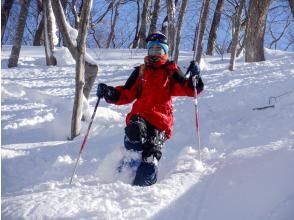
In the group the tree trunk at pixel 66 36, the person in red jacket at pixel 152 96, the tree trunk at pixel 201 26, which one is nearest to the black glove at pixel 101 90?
the person in red jacket at pixel 152 96

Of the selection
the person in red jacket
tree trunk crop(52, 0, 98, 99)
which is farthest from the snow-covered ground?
tree trunk crop(52, 0, 98, 99)

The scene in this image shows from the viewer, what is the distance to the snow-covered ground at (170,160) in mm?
3236

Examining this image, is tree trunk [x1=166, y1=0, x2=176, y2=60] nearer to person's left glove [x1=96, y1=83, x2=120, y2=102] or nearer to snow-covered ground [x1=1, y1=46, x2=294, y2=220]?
snow-covered ground [x1=1, y1=46, x2=294, y2=220]

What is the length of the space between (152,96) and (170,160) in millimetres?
785

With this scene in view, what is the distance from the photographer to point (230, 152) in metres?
4.80

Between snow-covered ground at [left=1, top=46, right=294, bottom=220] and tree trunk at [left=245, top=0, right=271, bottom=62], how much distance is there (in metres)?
3.10

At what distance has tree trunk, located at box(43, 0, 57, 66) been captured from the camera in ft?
37.4

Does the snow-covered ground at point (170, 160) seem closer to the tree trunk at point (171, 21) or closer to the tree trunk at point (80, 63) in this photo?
the tree trunk at point (80, 63)

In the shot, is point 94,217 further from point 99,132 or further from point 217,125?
point 217,125

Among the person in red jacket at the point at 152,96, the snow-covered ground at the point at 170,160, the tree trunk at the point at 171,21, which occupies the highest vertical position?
the tree trunk at the point at 171,21

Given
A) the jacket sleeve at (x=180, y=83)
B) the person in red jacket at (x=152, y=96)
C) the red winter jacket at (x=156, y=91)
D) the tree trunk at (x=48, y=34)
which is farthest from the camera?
the tree trunk at (x=48, y=34)

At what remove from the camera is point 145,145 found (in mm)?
4262

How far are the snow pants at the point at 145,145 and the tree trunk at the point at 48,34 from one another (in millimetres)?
7571

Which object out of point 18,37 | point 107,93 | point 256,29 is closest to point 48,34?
point 18,37
